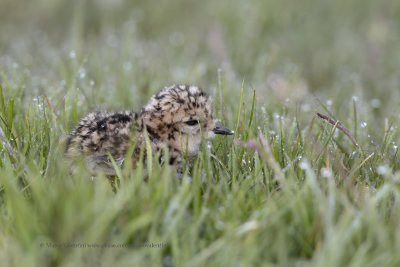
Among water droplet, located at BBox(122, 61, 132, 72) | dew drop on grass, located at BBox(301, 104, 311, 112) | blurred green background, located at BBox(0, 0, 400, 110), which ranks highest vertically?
blurred green background, located at BBox(0, 0, 400, 110)

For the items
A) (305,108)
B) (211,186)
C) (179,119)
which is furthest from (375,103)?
(211,186)

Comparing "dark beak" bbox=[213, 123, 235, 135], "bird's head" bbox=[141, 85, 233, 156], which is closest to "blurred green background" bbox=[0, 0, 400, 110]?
"bird's head" bbox=[141, 85, 233, 156]

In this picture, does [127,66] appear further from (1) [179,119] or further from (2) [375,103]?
(2) [375,103]

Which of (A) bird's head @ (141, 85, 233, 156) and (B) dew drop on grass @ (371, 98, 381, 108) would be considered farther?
(B) dew drop on grass @ (371, 98, 381, 108)

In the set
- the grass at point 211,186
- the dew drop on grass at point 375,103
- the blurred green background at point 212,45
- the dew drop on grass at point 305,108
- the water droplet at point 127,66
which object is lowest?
the grass at point 211,186

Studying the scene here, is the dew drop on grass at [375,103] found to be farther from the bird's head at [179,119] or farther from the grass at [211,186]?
the bird's head at [179,119]

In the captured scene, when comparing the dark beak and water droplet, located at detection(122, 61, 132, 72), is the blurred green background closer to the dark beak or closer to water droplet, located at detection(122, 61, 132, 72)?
water droplet, located at detection(122, 61, 132, 72)

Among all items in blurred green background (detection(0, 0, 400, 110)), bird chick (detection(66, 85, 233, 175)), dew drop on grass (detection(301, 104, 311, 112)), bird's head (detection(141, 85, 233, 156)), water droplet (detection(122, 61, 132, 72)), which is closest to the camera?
bird chick (detection(66, 85, 233, 175))

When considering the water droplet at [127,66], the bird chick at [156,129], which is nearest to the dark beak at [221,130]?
the bird chick at [156,129]
